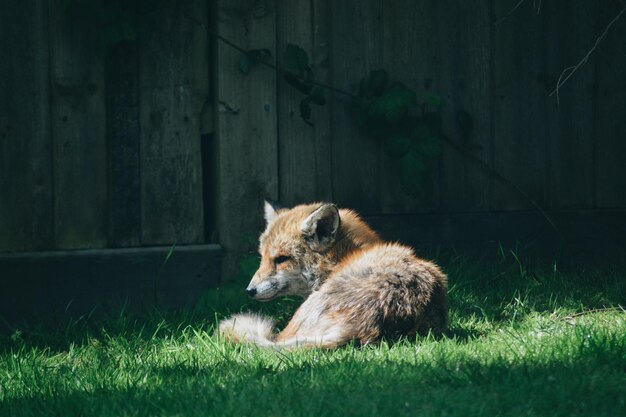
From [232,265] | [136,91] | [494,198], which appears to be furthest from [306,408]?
[494,198]

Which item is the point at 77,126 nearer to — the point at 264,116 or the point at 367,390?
the point at 264,116

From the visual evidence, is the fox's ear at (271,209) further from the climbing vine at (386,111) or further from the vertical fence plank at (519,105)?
the vertical fence plank at (519,105)

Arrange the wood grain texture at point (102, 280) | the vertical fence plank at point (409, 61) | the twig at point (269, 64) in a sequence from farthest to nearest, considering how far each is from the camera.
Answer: the vertical fence plank at point (409, 61) < the twig at point (269, 64) < the wood grain texture at point (102, 280)

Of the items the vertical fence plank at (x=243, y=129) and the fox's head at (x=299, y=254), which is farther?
the vertical fence plank at (x=243, y=129)

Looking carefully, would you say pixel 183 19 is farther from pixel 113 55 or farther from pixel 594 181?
pixel 594 181

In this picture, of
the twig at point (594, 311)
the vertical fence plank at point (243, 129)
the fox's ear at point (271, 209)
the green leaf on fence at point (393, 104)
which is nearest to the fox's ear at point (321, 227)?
the fox's ear at point (271, 209)

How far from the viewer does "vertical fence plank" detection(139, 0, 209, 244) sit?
6133 mm

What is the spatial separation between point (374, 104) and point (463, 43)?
1043 mm

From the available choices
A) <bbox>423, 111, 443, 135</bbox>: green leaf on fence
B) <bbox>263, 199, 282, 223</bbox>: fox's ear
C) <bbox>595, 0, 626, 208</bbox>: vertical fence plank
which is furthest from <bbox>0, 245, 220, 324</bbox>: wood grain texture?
<bbox>595, 0, 626, 208</bbox>: vertical fence plank

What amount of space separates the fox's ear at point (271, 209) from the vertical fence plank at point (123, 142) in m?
0.94

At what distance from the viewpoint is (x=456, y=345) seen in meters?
4.59

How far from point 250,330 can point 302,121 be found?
2.11m

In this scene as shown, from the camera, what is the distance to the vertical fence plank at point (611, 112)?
7047mm

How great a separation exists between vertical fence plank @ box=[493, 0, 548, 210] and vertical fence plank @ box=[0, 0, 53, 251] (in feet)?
11.2
